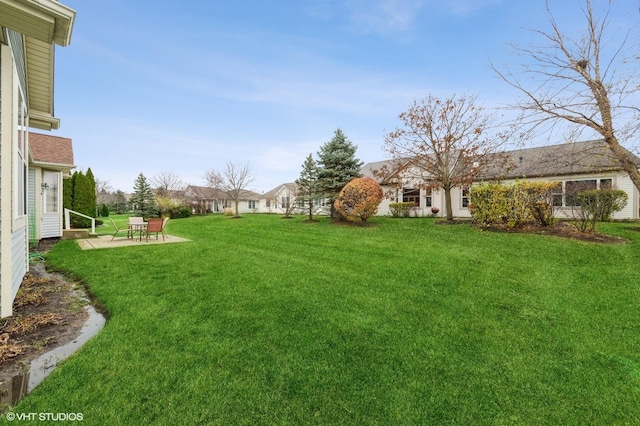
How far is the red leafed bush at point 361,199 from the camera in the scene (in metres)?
13.5

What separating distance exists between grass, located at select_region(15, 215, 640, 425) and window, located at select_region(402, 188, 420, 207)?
47.0 feet

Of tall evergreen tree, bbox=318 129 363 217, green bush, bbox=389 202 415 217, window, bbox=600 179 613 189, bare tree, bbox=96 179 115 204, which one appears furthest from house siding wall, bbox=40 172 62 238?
bare tree, bbox=96 179 115 204

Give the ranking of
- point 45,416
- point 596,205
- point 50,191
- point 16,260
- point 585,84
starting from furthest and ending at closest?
point 50,191
point 596,205
point 585,84
point 16,260
point 45,416

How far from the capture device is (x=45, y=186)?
39.8ft

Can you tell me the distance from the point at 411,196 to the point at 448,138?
26.4 ft

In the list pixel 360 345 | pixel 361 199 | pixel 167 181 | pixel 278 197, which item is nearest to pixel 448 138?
pixel 361 199

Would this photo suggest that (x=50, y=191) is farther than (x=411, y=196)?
No

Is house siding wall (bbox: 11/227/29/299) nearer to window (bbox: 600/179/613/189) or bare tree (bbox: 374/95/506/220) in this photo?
bare tree (bbox: 374/95/506/220)

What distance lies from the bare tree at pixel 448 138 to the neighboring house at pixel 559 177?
108 centimetres

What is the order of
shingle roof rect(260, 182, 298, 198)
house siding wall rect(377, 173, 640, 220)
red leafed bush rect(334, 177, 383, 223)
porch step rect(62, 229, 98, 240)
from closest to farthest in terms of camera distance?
porch step rect(62, 229, 98, 240), red leafed bush rect(334, 177, 383, 223), house siding wall rect(377, 173, 640, 220), shingle roof rect(260, 182, 298, 198)

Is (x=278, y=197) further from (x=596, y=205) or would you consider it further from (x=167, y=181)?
(x=596, y=205)

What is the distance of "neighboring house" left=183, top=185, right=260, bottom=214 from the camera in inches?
1595

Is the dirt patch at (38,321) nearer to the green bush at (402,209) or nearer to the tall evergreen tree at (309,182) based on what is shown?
the tall evergreen tree at (309,182)

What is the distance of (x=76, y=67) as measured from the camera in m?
10.6
